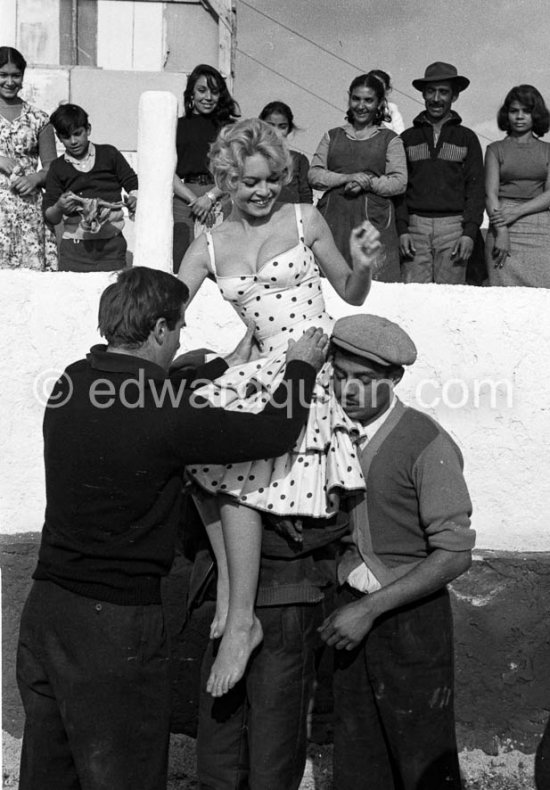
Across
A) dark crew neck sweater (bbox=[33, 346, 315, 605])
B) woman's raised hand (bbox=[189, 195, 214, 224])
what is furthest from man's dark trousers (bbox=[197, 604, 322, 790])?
woman's raised hand (bbox=[189, 195, 214, 224])

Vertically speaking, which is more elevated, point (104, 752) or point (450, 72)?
point (450, 72)

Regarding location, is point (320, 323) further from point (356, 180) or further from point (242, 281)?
point (356, 180)

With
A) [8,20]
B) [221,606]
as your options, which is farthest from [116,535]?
[8,20]

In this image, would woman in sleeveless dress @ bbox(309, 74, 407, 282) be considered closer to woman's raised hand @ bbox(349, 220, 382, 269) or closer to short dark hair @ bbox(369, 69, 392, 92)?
short dark hair @ bbox(369, 69, 392, 92)

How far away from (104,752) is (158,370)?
1113 millimetres

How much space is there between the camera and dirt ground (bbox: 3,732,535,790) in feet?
15.8

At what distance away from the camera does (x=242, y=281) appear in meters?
3.81

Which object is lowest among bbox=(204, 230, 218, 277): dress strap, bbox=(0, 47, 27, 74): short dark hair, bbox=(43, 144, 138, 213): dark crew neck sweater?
bbox=(204, 230, 218, 277): dress strap

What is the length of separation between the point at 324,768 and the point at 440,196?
3.04 meters

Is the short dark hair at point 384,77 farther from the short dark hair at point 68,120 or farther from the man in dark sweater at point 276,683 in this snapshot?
the man in dark sweater at point 276,683

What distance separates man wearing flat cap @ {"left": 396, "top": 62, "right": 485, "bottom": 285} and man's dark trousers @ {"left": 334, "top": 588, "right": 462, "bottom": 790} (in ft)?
9.24

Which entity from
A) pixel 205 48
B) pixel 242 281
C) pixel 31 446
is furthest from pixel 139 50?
pixel 242 281

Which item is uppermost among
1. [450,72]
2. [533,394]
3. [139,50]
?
[139,50]

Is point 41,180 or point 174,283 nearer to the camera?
point 174,283
